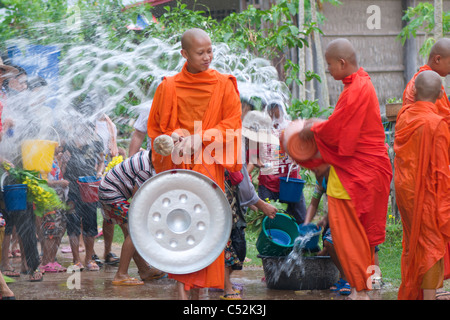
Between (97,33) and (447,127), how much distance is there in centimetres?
443

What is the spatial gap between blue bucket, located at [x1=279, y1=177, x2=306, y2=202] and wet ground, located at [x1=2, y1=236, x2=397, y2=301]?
784mm

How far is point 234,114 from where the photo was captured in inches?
166

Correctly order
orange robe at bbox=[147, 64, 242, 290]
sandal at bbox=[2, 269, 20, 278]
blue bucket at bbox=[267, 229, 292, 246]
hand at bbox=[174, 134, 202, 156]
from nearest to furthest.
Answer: hand at bbox=[174, 134, 202, 156]
orange robe at bbox=[147, 64, 242, 290]
blue bucket at bbox=[267, 229, 292, 246]
sandal at bbox=[2, 269, 20, 278]

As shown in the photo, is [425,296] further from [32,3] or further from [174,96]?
[32,3]

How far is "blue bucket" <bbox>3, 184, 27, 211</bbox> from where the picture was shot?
5.18 meters

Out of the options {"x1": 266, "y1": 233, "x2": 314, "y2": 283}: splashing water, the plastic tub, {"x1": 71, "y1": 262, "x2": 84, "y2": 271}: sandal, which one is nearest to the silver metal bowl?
{"x1": 266, "y1": 233, "x2": 314, "y2": 283}: splashing water

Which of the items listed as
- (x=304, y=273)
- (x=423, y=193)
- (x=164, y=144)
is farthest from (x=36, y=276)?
(x=423, y=193)

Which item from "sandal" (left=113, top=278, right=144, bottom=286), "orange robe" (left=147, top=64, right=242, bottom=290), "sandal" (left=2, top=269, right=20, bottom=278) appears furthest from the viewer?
"sandal" (left=2, top=269, right=20, bottom=278)

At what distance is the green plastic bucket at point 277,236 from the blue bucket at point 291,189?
32 cm

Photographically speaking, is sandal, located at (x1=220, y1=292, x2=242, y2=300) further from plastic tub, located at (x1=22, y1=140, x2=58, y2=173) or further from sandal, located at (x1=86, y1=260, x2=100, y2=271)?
plastic tub, located at (x1=22, y1=140, x2=58, y2=173)

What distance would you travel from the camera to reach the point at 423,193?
4133 millimetres

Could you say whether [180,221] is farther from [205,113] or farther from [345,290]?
[345,290]
